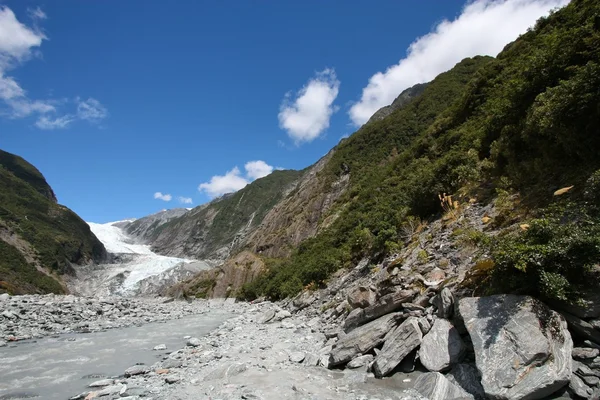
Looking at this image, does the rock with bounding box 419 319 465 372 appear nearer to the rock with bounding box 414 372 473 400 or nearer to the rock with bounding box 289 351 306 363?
the rock with bounding box 414 372 473 400

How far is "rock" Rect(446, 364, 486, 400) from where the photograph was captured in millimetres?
5961

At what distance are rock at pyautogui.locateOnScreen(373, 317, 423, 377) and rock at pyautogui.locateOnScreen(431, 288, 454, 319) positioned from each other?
0.63 metres

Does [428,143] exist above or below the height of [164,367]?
above

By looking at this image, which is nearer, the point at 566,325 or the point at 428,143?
the point at 566,325

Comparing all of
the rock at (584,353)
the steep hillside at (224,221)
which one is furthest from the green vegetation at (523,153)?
the steep hillside at (224,221)

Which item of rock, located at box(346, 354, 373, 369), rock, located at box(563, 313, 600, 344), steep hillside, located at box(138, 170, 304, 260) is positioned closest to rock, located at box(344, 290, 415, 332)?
rock, located at box(346, 354, 373, 369)

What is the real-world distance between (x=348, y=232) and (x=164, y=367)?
65.7 feet

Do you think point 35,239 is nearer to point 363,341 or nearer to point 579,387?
point 363,341

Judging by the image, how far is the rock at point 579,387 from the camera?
16.6ft

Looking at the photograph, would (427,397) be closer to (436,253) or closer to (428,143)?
(436,253)

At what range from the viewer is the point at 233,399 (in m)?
6.85

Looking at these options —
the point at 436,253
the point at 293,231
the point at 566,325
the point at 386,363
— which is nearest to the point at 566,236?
the point at 566,325

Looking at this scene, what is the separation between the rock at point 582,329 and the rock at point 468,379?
1.84 metres

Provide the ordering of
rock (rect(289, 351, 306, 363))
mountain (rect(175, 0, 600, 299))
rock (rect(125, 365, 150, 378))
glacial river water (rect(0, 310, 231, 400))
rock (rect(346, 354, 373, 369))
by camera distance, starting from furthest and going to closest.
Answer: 1. rock (rect(125, 365, 150, 378))
2. rock (rect(289, 351, 306, 363))
3. glacial river water (rect(0, 310, 231, 400))
4. rock (rect(346, 354, 373, 369))
5. mountain (rect(175, 0, 600, 299))
